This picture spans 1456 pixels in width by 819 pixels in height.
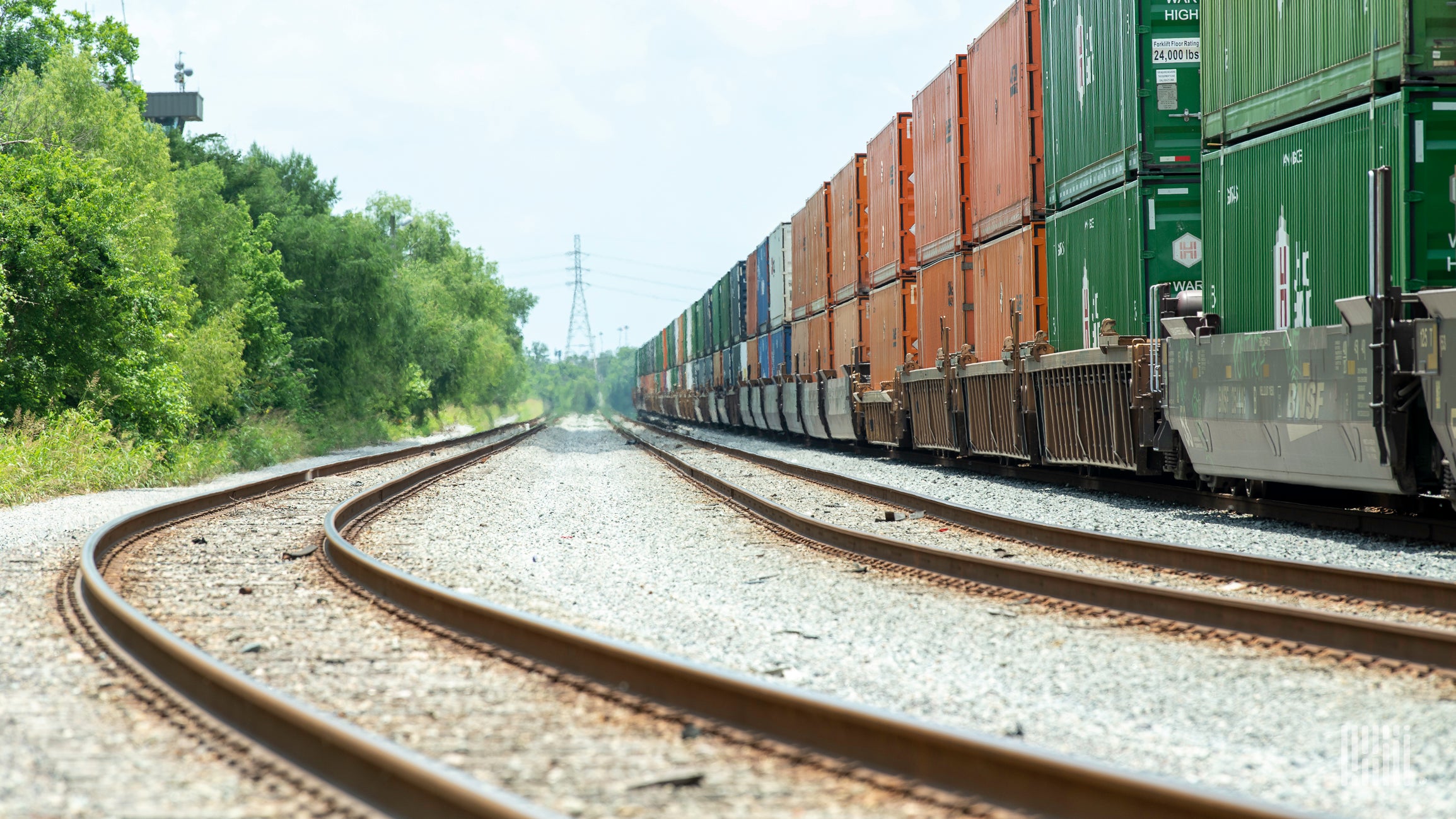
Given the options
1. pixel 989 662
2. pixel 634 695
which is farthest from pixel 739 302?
pixel 634 695

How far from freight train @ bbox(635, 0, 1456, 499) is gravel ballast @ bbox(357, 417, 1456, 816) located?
398cm

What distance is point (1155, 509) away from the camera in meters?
11.5

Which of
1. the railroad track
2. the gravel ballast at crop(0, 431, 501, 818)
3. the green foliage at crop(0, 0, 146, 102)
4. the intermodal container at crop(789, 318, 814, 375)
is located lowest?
the gravel ballast at crop(0, 431, 501, 818)

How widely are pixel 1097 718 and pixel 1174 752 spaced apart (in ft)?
1.52

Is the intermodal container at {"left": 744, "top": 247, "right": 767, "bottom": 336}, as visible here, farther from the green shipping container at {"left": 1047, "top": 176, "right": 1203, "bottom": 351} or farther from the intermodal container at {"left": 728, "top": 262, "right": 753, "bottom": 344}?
the green shipping container at {"left": 1047, "top": 176, "right": 1203, "bottom": 351}

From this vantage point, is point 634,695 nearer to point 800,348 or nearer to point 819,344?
point 819,344

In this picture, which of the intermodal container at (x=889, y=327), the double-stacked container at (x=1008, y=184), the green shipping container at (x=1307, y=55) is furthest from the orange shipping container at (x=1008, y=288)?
the green shipping container at (x=1307, y=55)

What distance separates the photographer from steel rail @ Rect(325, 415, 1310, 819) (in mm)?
2768

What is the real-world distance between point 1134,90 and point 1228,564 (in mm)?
6368

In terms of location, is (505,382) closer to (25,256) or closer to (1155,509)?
(25,256)

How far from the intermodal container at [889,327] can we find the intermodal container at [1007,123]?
11.0 feet

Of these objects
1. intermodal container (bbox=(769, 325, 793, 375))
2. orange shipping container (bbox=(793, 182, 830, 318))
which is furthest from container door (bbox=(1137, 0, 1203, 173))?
intermodal container (bbox=(769, 325, 793, 375))

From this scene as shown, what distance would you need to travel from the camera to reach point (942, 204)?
59.2 feet

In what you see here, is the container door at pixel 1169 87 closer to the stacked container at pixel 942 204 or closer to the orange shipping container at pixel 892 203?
the stacked container at pixel 942 204
